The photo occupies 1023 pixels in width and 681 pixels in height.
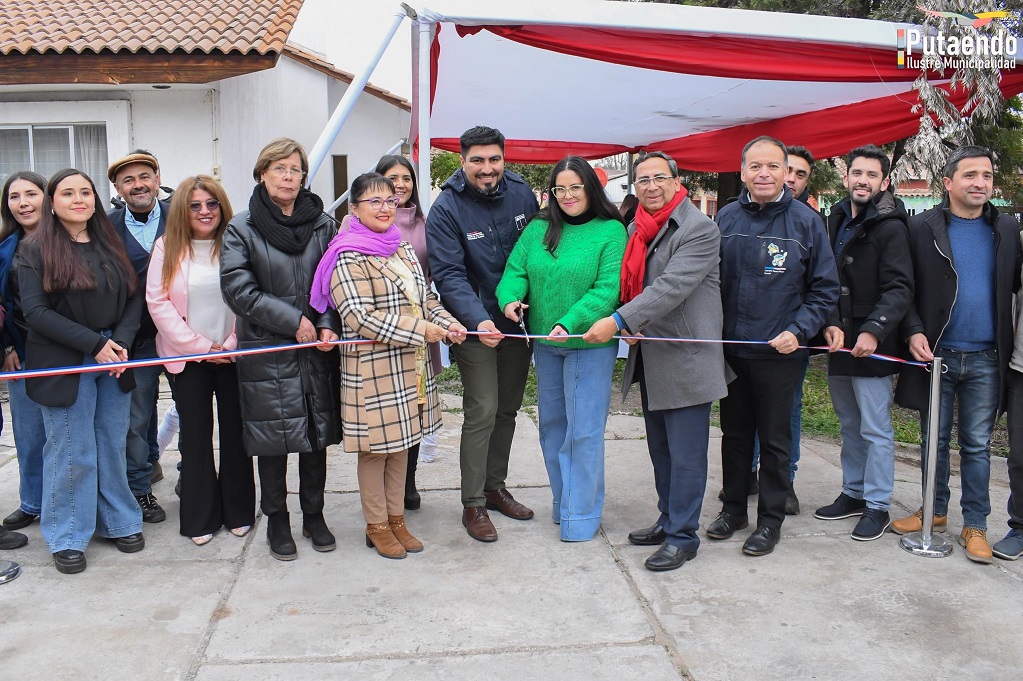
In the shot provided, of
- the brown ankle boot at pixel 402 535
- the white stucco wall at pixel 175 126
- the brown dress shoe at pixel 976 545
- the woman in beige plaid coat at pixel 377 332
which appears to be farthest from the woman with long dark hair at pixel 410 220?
the white stucco wall at pixel 175 126

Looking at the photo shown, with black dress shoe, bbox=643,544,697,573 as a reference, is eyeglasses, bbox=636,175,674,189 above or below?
above

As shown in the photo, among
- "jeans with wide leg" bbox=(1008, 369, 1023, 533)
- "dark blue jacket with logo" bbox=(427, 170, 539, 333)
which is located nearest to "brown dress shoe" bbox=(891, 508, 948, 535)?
"jeans with wide leg" bbox=(1008, 369, 1023, 533)

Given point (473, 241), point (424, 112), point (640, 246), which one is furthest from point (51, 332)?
point (640, 246)

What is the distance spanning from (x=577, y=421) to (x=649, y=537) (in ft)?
2.26

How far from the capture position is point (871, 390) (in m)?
4.23

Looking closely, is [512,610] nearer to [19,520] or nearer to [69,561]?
[69,561]

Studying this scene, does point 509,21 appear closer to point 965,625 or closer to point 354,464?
point 354,464

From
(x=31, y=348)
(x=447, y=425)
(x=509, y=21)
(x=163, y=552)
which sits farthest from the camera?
(x=447, y=425)

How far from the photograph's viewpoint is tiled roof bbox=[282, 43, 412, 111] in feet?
33.8

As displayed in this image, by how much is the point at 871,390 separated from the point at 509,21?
8.88ft

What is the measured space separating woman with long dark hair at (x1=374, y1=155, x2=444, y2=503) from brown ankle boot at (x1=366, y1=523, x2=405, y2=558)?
1.65 feet

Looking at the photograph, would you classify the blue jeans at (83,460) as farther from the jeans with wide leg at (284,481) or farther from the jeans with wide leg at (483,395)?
the jeans with wide leg at (483,395)

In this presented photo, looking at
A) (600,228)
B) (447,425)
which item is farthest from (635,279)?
(447,425)

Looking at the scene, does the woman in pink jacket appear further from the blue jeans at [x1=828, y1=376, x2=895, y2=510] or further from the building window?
the building window
